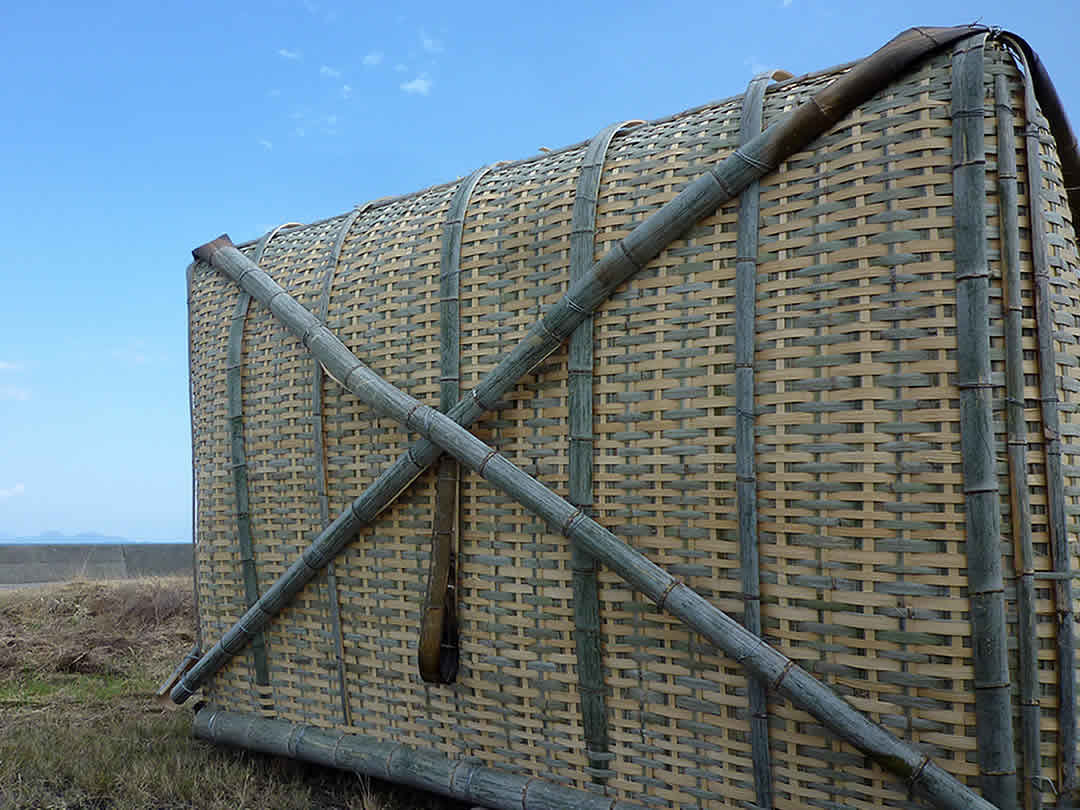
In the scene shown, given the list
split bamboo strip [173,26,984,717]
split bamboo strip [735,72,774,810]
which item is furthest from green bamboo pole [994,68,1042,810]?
split bamboo strip [735,72,774,810]

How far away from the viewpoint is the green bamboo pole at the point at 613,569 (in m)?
2.88

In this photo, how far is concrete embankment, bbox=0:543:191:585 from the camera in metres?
13.2

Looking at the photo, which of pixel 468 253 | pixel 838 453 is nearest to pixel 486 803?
pixel 838 453

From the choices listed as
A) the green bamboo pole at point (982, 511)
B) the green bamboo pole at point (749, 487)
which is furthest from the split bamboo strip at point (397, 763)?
the green bamboo pole at point (982, 511)

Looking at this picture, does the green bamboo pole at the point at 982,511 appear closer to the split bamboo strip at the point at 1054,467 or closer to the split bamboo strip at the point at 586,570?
the split bamboo strip at the point at 1054,467

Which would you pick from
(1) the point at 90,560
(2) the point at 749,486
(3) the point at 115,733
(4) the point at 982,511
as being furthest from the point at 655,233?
(1) the point at 90,560

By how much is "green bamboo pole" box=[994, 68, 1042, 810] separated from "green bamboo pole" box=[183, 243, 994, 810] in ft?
0.81

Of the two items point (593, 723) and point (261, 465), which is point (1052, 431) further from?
point (261, 465)

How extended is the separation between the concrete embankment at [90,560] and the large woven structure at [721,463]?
32.4 ft

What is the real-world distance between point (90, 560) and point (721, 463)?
13.1 m

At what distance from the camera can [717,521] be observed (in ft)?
10.6

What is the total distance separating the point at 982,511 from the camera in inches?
110

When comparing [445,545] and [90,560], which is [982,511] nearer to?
[445,545]

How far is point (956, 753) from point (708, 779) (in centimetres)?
87
